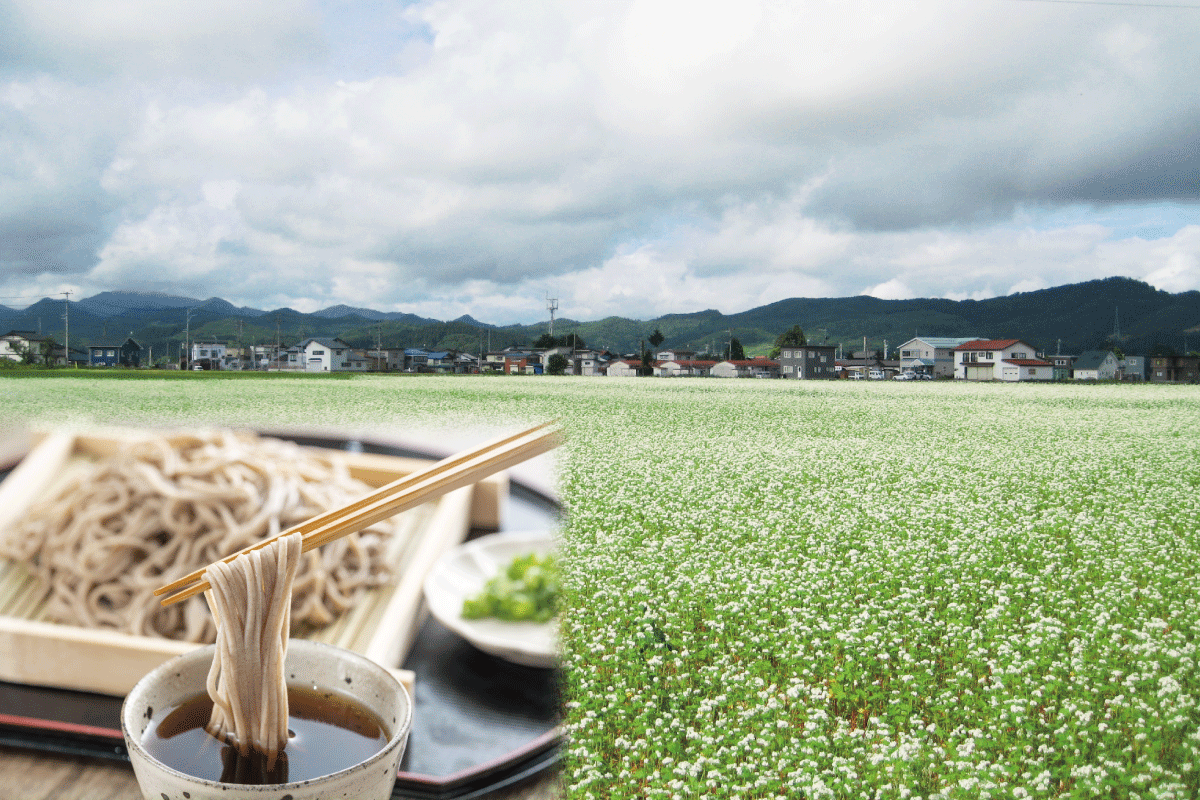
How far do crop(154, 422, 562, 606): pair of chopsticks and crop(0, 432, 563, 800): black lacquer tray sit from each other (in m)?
0.82

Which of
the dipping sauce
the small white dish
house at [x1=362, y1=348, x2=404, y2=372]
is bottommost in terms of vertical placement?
the small white dish

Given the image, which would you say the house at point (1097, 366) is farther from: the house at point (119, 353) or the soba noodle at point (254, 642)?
the soba noodle at point (254, 642)

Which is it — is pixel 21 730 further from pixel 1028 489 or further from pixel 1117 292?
pixel 1117 292

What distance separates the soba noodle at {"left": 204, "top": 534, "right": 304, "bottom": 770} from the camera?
41.9 inches

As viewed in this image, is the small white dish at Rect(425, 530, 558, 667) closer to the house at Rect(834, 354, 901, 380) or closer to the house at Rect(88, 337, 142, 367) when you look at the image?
the house at Rect(88, 337, 142, 367)

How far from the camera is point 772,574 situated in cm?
642

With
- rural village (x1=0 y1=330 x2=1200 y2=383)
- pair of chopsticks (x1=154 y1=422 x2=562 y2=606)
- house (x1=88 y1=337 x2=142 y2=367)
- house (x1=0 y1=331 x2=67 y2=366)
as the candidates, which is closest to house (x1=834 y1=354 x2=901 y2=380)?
rural village (x1=0 y1=330 x2=1200 y2=383)

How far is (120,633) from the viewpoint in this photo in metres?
2.07

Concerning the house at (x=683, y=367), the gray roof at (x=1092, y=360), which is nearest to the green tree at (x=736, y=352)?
the house at (x=683, y=367)

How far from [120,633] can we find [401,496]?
4.49 ft

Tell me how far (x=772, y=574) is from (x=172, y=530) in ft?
16.9

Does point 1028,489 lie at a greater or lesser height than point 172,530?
lesser

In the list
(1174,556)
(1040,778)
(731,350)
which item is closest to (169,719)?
(1040,778)

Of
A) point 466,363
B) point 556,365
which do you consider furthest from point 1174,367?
point 466,363
